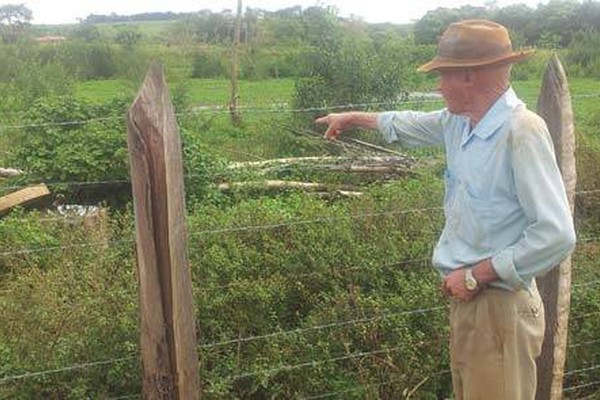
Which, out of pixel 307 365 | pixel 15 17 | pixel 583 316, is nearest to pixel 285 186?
pixel 583 316

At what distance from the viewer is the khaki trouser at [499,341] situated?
8.57 feet

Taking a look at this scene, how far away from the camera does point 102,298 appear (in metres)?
3.98

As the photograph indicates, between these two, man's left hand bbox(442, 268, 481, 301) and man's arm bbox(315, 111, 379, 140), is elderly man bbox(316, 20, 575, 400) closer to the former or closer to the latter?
man's left hand bbox(442, 268, 481, 301)

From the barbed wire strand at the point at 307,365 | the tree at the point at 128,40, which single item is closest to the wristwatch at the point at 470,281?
the barbed wire strand at the point at 307,365

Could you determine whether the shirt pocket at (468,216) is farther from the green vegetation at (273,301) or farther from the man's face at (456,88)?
the green vegetation at (273,301)

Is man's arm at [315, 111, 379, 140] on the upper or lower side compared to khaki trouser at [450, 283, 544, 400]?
upper

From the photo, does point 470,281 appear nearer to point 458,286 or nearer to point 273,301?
point 458,286

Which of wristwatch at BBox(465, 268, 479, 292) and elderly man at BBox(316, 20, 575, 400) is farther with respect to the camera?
wristwatch at BBox(465, 268, 479, 292)

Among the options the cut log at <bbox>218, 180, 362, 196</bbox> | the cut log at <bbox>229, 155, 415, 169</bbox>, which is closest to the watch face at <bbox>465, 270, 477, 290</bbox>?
the cut log at <bbox>218, 180, 362, 196</bbox>

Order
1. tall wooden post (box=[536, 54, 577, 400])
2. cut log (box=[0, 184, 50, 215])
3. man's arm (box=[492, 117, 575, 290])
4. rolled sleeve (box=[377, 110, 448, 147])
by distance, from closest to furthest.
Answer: man's arm (box=[492, 117, 575, 290]) → rolled sleeve (box=[377, 110, 448, 147]) → tall wooden post (box=[536, 54, 577, 400]) → cut log (box=[0, 184, 50, 215])

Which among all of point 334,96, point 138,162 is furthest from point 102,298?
point 334,96

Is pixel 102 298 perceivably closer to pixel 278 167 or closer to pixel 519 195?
pixel 519 195

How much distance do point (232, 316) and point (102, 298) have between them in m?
0.63

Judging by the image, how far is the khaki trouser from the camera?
261cm
